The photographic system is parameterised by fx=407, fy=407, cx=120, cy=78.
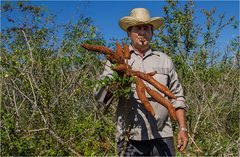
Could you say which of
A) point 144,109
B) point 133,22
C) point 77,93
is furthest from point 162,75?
point 77,93

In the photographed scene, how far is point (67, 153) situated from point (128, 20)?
124 centimetres

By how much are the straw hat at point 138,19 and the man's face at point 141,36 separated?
0.04 metres

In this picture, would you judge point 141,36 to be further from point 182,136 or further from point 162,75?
point 182,136

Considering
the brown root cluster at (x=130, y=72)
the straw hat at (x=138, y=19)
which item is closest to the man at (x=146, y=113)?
the straw hat at (x=138, y=19)

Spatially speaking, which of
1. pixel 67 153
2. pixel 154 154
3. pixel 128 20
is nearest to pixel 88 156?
pixel 67 153

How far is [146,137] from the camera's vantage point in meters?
2.82

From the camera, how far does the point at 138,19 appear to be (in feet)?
9.73

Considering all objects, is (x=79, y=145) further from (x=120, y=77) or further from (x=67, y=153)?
(x=120, y=77)

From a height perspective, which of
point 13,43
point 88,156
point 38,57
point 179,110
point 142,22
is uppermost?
point 13,43

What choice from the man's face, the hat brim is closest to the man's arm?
the man's face

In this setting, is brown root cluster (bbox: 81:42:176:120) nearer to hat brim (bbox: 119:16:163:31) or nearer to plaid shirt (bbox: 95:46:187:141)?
plaid shirt (bbox: 95:46:187:141)

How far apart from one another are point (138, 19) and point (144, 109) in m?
0.66

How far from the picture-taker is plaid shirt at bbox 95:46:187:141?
8.72 feet

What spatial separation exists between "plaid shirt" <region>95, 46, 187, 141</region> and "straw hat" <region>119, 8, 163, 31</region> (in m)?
0.20
